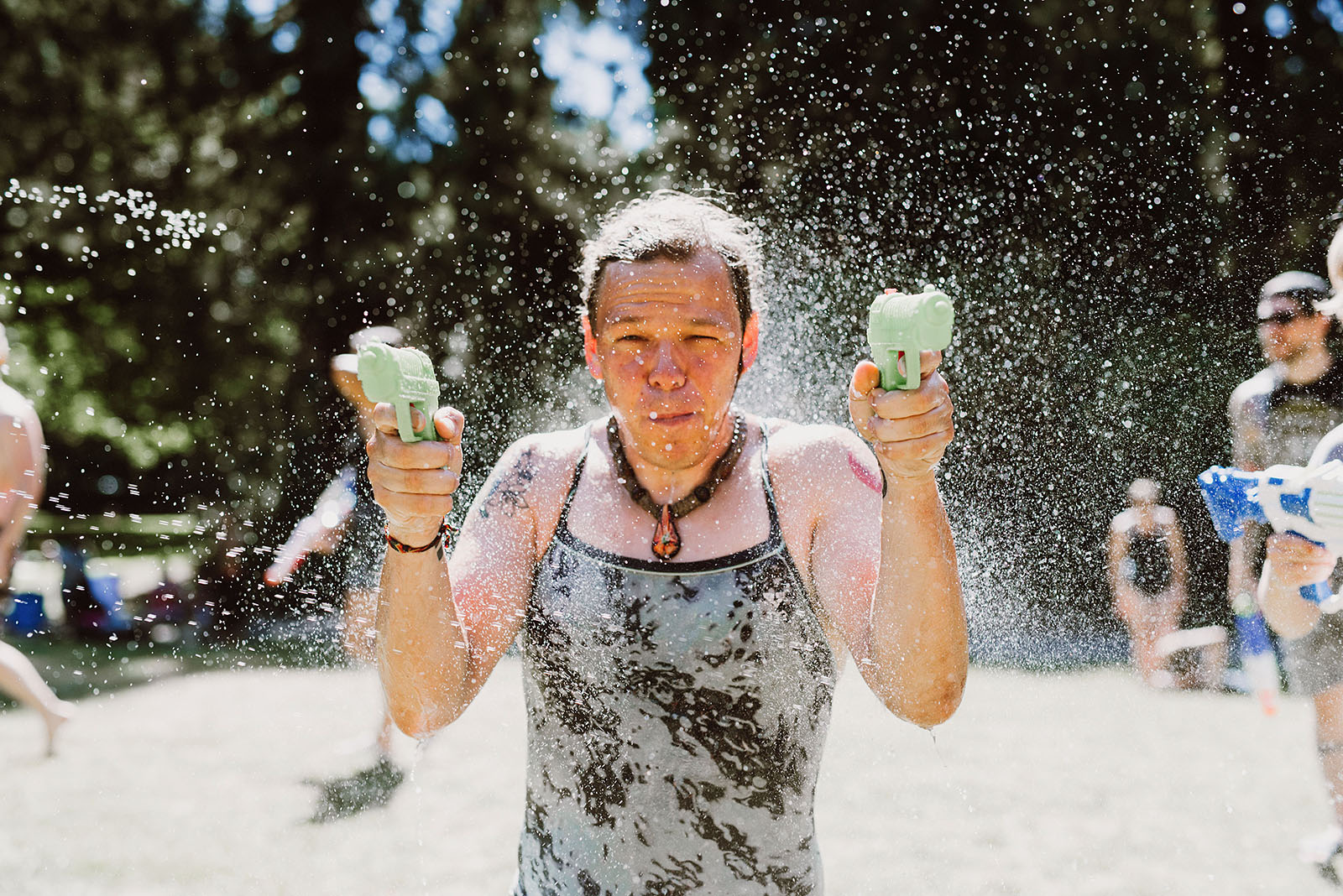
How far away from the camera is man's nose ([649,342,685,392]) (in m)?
1.71

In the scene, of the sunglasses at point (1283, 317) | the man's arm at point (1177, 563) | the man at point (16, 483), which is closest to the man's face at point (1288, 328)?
the sunglasses at point (1283, 317)

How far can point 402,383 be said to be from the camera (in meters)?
1.44

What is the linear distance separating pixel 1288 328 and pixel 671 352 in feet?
10.7

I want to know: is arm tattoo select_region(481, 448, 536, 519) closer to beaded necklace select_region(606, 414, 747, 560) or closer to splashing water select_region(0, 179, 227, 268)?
beaded necklace select_region(606, 414, 747, 560)

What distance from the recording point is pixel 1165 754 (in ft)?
17.4

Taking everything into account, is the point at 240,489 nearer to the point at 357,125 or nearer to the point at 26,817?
the point at 357,125

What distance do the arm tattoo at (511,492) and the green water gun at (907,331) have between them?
0.77 metres

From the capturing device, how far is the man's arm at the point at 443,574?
4.89 feet

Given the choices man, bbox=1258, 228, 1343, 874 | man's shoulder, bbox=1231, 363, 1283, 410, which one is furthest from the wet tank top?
man's shoulder, bbox=1231, 363, 1283, 410

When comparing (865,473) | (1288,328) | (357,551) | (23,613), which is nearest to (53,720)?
(357,551)

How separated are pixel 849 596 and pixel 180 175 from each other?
492 inches

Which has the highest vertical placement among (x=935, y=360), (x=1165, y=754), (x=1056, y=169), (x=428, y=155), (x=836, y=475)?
(x=428, y=155)

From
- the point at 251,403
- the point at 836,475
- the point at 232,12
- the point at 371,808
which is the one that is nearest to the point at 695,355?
the point at 836,475

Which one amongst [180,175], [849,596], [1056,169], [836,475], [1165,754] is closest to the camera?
[849,596]
